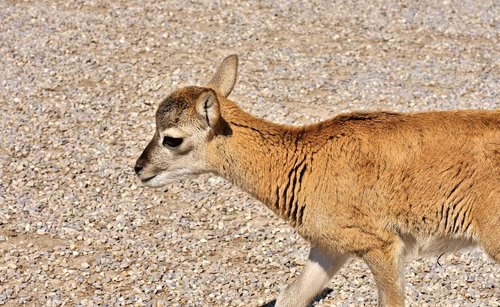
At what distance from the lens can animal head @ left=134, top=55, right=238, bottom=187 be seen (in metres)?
8.05

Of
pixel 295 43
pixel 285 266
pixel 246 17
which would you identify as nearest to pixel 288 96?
pixel 295 43

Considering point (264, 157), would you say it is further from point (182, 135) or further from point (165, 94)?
point (165, 94)

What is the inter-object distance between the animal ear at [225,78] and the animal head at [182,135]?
44mm

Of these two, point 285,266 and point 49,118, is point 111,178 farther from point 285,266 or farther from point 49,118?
point 285,266

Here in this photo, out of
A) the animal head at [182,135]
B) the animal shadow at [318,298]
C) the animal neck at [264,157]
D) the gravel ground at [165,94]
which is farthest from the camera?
the gravel ground at [165,94]

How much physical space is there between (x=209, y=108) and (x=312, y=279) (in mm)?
2047

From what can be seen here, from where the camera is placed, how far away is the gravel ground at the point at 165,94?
9953mm

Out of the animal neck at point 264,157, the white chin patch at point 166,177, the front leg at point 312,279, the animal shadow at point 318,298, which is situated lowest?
the animal shadow at point 318,298

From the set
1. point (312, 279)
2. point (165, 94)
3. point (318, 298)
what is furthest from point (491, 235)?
point (165, 94)

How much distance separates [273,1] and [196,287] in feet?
30.9

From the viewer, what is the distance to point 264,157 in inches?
328

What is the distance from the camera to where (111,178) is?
40.0ft

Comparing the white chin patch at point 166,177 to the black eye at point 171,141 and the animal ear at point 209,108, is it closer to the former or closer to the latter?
the black eye at point 171,141

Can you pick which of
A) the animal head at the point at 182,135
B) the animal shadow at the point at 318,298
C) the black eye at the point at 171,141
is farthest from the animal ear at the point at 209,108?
the animal shadow at the point at 318,298
